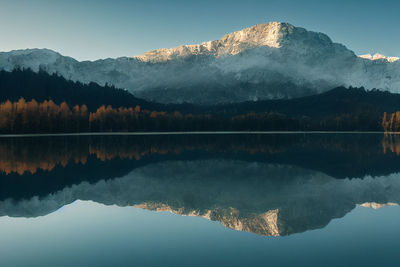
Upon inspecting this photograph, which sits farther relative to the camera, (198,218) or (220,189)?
(220,189)

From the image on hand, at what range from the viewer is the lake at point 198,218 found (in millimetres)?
17484

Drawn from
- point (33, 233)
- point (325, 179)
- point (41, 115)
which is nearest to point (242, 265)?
point (33, 233)

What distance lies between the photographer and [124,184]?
3800 centimetres

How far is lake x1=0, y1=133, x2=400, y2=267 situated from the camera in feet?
57.4

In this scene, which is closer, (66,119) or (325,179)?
(325,179)

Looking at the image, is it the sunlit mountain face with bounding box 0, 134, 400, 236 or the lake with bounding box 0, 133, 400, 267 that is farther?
the sunlit mountain face with bounding box 0, 134, 400, 236

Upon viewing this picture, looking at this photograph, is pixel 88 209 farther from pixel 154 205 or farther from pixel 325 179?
pixel 325 179

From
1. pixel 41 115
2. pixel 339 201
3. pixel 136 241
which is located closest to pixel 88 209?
pixel 136 241

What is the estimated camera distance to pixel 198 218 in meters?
25.0

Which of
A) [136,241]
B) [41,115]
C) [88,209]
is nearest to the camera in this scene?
[136,241]

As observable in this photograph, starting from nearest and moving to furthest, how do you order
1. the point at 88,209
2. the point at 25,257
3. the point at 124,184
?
the point at 25,257
the point at 88,209
the point at 124,184

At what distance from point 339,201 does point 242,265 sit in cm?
1780

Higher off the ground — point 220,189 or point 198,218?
point 198,218

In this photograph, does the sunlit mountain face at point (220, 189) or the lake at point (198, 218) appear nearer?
the lake at point (198, 218)
